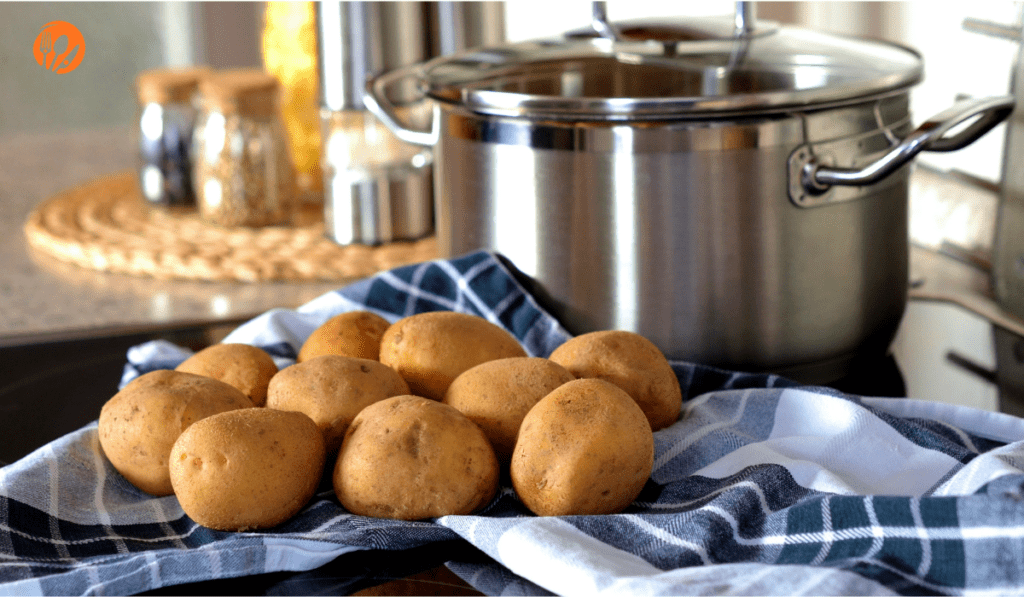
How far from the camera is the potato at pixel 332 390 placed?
477 mm

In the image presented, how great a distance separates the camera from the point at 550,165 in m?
0.59

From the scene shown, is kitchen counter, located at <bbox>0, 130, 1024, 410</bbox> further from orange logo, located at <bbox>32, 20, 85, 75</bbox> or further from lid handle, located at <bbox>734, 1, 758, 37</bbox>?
orange logo, located at <bbox>32, 20, 85, 75</bbox>

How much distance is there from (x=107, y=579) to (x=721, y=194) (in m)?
0.36

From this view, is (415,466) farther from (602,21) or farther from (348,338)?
(602,21)

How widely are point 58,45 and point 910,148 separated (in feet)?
4.88

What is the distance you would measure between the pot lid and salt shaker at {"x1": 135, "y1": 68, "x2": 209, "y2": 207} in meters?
0.57

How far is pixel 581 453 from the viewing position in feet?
1.40

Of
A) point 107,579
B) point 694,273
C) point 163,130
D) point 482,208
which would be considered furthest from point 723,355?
point 163,130

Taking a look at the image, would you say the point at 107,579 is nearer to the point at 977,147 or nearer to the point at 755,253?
the point at 755,253

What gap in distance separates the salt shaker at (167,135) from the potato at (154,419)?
74 cm

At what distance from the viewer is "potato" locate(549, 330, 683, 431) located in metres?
0.50

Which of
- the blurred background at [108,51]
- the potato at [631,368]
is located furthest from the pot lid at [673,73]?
the blurred background at [108,51]

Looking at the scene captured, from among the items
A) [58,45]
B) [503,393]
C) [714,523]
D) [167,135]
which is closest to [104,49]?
[58,45]

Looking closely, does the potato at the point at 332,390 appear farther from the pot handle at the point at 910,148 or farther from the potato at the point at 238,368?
the pot handle at the point at 910,148
